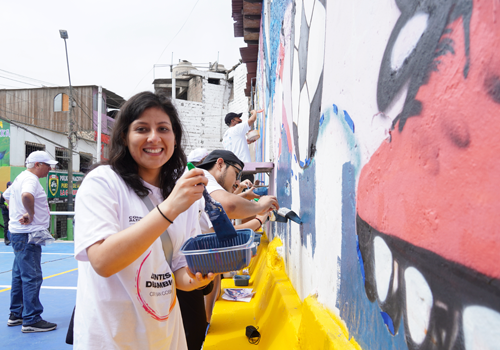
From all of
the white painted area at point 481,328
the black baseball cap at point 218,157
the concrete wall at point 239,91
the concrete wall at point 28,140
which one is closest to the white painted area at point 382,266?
the white painted area at point 481,328

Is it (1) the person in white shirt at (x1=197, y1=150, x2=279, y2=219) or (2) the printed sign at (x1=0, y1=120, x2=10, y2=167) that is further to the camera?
(2) the printed sign at (x1=0, y1=120, x2=10, y2=167)

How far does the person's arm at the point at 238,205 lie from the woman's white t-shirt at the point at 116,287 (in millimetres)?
1247

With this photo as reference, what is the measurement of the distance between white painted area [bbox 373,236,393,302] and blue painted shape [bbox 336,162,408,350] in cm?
8

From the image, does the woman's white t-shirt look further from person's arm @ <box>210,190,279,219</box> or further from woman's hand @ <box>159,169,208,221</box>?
person's arm @ <box>210,190,279,219</box>

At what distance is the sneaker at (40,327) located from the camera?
4051 millimetres

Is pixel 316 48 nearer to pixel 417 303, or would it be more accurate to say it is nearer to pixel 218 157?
pixel 417 303

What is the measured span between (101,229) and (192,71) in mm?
25940

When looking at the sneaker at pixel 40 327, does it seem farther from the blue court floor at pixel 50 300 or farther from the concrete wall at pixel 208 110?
the concrete wall at pixel 208 110

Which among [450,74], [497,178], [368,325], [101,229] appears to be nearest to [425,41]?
[450,74]

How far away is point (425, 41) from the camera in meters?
0.76

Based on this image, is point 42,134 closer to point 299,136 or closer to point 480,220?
point 299,136

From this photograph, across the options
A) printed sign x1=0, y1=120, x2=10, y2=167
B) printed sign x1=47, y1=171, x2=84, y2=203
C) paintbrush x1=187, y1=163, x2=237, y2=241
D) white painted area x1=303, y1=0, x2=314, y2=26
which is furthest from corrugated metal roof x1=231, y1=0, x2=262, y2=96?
printed sign x1=0, y1=120, x2=10, y2=167

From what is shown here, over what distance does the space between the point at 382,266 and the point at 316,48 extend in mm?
Answer: 1307

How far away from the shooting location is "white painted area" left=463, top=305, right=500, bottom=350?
57cm
